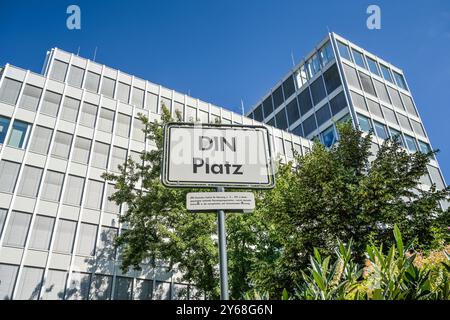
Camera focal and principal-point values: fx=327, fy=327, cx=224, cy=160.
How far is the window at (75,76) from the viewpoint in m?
32.0

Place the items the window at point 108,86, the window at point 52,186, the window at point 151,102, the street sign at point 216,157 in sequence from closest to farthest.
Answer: the street sign at point 216,157 < the window at point 52,186 < the window at point 108,86 < the window at point 151,102

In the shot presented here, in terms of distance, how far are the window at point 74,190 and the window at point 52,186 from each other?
1.81 feet

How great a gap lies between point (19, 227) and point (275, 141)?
26.5m

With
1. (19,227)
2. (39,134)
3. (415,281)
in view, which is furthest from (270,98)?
(415,281)

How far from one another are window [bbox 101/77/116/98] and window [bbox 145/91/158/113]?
356cm

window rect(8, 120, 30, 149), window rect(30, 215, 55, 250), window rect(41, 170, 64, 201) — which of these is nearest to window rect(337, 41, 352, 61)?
window rect(41, 170, 64, 201)

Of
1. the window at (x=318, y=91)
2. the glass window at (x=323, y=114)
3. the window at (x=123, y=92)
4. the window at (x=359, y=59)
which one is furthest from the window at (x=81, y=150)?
the window at (x=359, y=59)

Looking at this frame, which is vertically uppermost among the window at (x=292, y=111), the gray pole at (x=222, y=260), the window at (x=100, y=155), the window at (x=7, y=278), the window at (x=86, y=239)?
the window at (x=292, y=111)

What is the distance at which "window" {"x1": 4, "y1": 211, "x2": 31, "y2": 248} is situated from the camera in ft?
71.4

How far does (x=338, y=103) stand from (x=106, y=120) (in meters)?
29.2

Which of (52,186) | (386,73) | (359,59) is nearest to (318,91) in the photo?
(359,59)

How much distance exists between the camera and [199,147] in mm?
2604

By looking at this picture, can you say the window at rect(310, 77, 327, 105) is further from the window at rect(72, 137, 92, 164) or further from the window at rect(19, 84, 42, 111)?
the window at rect(19, 84, 42, 111)

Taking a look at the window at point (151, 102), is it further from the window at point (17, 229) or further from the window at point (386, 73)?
the window at point (386, 73)
